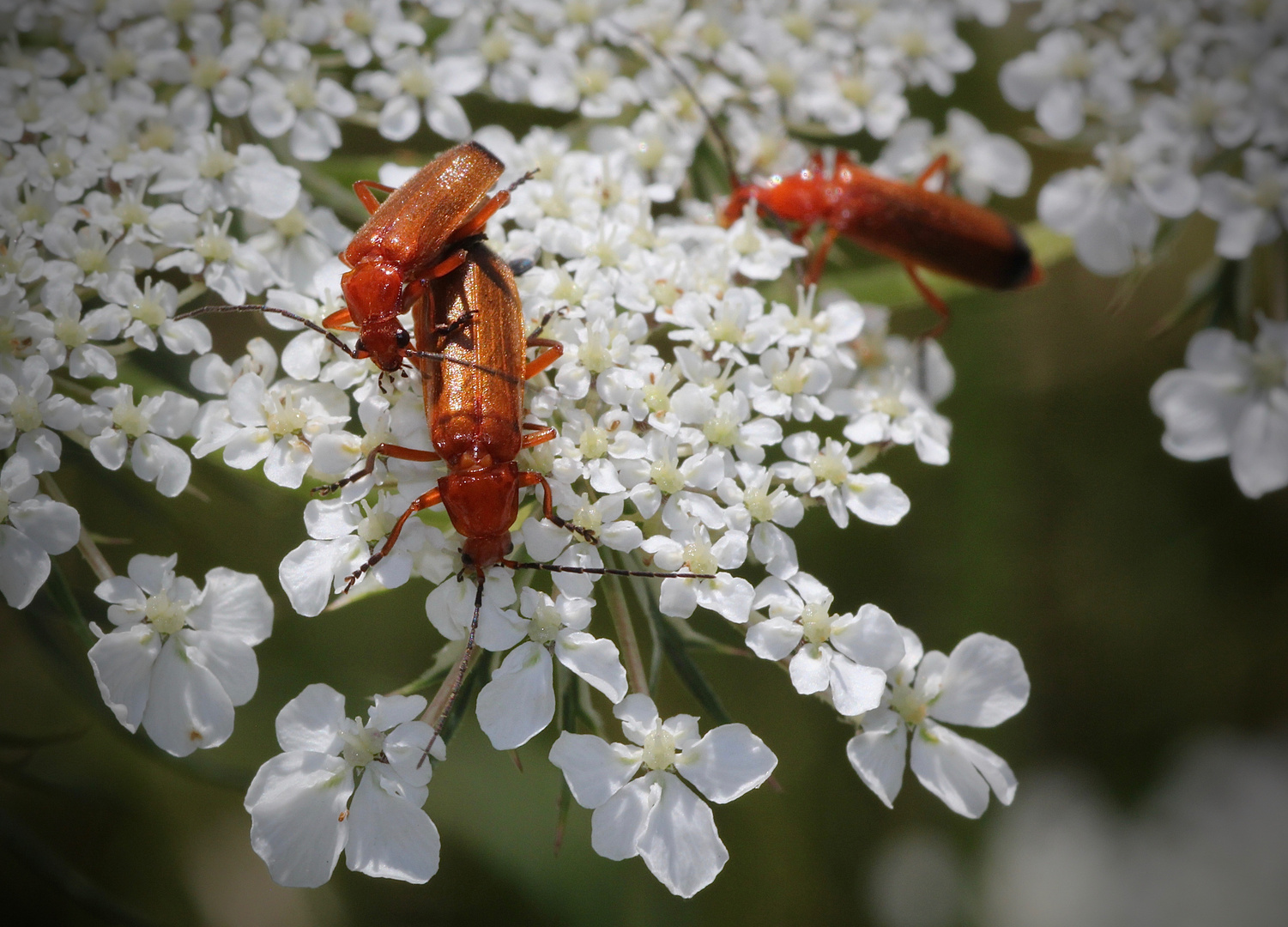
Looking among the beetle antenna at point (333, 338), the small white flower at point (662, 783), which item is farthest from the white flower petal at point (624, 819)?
the beetle antenna at point (333, 338)

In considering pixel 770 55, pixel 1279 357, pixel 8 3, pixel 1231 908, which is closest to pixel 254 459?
pixel 8 3

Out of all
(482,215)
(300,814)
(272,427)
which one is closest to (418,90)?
(482,215)

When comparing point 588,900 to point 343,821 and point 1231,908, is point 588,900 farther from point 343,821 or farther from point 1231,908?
point 1231,908

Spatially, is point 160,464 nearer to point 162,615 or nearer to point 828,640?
point 162,615

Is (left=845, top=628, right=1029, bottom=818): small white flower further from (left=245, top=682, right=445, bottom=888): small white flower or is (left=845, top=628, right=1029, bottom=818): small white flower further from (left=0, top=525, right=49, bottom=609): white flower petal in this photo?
(left=0, top=525, right=49, bottom=609): white flower petal

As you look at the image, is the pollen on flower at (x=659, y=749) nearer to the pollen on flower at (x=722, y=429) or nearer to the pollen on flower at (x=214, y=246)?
the pollen on flower at (x=722, y=429)

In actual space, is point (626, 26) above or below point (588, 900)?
above
